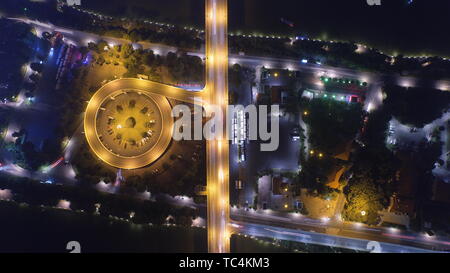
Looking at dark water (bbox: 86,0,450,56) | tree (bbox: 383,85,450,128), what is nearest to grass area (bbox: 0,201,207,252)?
dark water (bbox: 86,0,450,56)

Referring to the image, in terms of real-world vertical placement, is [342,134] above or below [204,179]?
above

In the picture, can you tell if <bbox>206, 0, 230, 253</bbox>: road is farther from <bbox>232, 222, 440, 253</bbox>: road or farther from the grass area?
the grass area

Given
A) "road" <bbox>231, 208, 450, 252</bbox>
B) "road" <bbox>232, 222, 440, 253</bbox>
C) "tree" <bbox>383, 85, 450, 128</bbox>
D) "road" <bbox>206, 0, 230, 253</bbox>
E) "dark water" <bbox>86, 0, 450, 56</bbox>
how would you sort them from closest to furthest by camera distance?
"road" <bbox>231, 208, 450, 252</bbox> → "road" <bbox>232, 222, 440, 253</bbox> → "tree" <bbox>383, 85, 450, 128</bbox> → "road" <bbox>206, 0, 230, 253</bbox> → "dark water" <bbox>86, 0, 450, 56</bbox>

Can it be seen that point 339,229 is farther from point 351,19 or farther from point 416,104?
point 351,19

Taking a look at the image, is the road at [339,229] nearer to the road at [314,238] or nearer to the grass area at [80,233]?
the road at [314,238]

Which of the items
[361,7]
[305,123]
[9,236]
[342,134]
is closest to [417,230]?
[342,134]
